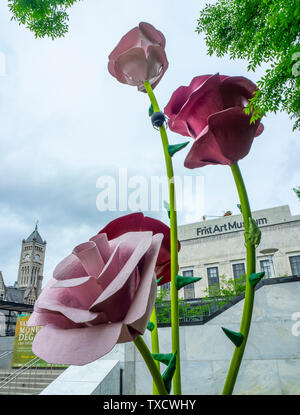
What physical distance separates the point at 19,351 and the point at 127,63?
10237mm

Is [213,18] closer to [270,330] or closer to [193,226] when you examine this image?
[270,330]

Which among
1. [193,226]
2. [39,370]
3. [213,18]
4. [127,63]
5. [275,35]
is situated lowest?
[39,370]

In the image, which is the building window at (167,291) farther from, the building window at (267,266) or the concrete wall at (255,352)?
the building window at (267,266)

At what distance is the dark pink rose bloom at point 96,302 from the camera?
314mm

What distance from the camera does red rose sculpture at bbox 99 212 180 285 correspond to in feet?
1.82

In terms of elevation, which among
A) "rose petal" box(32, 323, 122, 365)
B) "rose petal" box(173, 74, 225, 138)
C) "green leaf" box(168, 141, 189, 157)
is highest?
"rose petal" box(173, 74, 225, 138)

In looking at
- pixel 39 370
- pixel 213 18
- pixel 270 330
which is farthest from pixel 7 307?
pixel 213 18

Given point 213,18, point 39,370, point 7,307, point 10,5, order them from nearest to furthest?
1. point 10,5
2. point 213,18
3. point 39,370
4. point 7,307

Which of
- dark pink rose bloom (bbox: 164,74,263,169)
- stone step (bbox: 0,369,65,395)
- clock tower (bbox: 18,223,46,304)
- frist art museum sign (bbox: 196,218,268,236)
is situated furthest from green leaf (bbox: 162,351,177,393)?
clock tower (bbox: 18,223,46,304)

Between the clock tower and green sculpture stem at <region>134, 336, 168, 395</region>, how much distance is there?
2785 inches

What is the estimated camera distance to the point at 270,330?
4266mm

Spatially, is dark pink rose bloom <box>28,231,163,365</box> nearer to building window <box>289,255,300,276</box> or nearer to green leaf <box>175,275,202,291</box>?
green leaf <box>175,275,202,291</box>

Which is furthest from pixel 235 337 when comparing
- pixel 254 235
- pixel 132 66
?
pixel 132 66

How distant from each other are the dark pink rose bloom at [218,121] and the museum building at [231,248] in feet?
54.6
